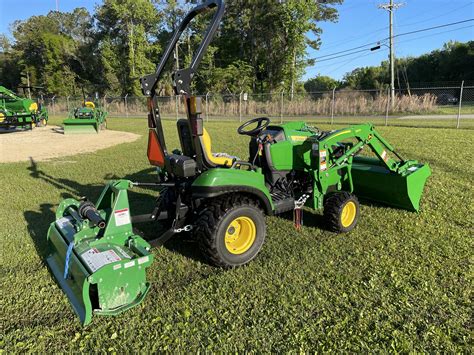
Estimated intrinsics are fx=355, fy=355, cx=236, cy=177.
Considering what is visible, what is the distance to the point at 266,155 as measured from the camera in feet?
13.5

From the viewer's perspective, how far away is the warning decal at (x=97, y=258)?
2689 mm

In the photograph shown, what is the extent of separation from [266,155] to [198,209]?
1100 millimetres

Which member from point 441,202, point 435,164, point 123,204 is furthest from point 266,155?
point 435,164

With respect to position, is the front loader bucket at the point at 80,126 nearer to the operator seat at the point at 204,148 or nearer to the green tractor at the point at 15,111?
the green tractor at the point at 15,111

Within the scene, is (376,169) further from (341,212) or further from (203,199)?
(203,199)

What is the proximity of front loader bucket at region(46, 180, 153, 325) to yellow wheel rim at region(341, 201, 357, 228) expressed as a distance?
2.40 m

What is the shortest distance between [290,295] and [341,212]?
1498 millimetres

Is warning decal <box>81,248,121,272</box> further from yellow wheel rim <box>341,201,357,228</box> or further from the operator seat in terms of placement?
yellow wheel rim <box>341,201,357,228</box>

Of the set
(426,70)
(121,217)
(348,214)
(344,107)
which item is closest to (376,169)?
(348,214)

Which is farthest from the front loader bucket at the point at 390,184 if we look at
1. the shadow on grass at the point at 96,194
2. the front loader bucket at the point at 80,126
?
the front loader bucket at the point at 80,126

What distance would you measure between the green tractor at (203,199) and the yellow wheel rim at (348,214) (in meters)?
0.01

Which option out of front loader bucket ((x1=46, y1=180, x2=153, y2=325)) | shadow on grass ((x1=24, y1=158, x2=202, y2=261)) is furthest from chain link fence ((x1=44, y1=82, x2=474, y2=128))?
front loader bucket ((x1=46, y1=180, x2=153, y2=325))

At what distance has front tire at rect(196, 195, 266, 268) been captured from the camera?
3230 mm

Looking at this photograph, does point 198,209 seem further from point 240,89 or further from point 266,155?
point 240,89
